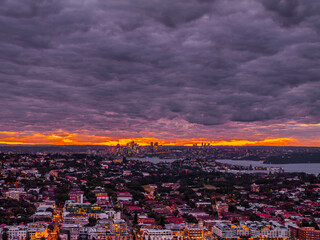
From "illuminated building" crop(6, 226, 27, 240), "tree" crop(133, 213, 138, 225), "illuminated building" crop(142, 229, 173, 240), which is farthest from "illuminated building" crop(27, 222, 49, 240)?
"tree" crop(133, 213, 138, 225)

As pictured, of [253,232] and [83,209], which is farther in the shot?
[83,209]

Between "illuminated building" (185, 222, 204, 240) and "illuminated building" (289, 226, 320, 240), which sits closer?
"illuminated building" (289, 226, 320, 240)

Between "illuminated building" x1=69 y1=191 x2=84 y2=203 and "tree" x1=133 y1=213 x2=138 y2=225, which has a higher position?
"illuminated building" x1=69 y1=191 x2=84 y2=203

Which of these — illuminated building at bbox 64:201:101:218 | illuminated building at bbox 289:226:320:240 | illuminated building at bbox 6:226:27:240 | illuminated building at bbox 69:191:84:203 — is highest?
illuminated building at bbox 69:191:84:203

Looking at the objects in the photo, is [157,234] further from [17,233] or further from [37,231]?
[17,233]

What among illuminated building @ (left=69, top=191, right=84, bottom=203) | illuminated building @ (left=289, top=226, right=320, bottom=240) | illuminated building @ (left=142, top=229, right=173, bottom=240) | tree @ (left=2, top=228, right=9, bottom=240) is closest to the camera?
tree @ (left=2, top=228, right=9, bottom=240)

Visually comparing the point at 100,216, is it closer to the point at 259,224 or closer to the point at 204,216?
the point at 204,216

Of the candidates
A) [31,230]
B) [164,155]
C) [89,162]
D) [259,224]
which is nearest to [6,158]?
[89,162]

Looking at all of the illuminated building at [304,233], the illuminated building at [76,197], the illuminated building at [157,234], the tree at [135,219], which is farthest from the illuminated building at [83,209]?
the illuminated building at [304,233]

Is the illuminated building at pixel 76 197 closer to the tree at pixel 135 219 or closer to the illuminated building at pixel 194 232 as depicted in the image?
the tree at pixel 135 219

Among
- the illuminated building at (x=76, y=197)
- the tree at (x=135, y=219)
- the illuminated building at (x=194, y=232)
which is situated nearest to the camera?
the illuminated building at (x=194, y=232)

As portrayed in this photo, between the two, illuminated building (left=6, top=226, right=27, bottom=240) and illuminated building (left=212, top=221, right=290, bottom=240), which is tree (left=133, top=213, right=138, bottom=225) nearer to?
illuminated building (left=212, top=221, right=290, bottom=240)

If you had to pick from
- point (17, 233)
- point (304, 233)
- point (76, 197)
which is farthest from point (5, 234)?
point (304, 233)
